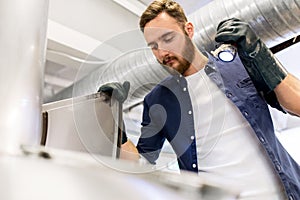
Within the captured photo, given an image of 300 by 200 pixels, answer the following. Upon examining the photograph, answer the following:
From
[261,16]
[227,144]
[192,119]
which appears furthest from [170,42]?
[261,16]

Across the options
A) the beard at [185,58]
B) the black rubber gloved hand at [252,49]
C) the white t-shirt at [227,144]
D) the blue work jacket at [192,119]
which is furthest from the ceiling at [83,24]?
the black rubber gloved hand at [252,49]

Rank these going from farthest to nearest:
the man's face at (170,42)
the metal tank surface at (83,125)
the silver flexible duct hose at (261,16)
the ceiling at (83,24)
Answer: the ceiling at (83,24), the silver flexible duct hose at (261,16), the man's face at (170,42), the metal tank surface at (83,125)

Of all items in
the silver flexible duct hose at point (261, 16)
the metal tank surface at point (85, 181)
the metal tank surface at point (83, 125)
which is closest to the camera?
the metal tank surface at point (85, 181)

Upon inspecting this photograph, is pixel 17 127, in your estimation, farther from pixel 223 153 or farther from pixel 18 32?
pixel 223 153

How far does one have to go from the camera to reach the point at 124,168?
36 centimetres

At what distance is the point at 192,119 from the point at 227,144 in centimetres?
15

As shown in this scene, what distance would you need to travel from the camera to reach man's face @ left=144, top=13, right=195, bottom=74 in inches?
39.4

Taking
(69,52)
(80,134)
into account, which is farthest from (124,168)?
(69,52)

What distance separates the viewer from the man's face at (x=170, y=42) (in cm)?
100

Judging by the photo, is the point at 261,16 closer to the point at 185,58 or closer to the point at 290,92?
the point at 185,58

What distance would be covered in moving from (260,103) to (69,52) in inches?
51.2

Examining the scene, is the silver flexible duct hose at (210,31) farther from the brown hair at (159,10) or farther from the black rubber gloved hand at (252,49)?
the black rubber gloved hand at (252,49)

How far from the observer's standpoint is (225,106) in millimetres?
961

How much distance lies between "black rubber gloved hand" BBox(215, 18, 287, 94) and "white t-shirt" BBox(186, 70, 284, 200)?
5.8 inches
